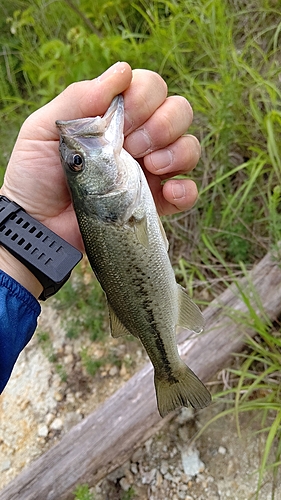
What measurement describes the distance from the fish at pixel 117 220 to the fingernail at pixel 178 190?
280 mm

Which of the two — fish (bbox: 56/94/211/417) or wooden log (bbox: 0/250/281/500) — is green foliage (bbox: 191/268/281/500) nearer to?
wooden log (bbox: 0/250/281/500)

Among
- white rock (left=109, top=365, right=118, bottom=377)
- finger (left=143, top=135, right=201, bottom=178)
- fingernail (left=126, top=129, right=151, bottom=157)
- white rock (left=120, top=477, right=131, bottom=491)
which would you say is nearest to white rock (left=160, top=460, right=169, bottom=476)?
→ white rock (left=120, top=477, right=131, bottom=491)

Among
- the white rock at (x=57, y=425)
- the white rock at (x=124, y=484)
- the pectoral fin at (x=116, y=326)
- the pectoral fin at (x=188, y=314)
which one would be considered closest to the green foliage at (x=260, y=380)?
the white rock at (x=124, y=484)

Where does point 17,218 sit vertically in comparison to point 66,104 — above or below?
below

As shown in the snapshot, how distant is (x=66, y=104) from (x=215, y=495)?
7.70 feet

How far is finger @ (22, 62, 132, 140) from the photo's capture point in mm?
1599

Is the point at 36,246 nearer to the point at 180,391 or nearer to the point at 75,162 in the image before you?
the point at 75,162

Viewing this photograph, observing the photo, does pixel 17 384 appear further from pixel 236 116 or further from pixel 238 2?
pixel 238 2

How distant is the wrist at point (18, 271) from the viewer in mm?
1895

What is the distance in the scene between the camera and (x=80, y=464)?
252cm

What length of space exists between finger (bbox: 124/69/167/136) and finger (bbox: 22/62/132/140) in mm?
61

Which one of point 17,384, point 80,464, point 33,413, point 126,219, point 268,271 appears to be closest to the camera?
point 126,219

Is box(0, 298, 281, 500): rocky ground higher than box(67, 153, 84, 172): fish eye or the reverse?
the reverse

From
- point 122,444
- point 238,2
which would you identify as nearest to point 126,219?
point 122,444
